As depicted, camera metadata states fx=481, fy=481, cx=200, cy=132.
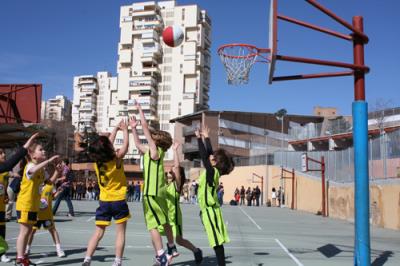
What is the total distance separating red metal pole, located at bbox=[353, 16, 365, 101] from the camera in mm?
7968

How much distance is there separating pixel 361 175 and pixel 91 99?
14636cm

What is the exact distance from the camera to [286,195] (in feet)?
141

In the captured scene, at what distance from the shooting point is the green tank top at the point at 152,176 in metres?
7.41

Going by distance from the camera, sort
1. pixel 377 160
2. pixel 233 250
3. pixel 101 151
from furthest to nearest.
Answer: pixel 377 160
pixel 233 250
pixel 101 151

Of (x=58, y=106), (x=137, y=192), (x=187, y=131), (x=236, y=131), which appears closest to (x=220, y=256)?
(x=137, y=192)

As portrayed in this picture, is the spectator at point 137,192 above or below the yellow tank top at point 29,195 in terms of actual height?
below

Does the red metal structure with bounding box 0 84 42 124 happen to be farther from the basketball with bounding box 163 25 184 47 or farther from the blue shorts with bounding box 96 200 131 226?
the blue shorts with bounding box 96 200 131 226

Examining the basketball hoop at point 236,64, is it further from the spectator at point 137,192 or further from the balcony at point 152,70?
the balcony at point 152,70

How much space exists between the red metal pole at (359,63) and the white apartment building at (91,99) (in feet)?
453

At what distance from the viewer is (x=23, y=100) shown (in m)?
19.8

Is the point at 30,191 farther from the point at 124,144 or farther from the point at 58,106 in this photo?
the point at 58,106

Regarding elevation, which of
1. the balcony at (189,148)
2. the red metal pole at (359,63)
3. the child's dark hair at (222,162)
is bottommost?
the child's dark hair at (222,162)

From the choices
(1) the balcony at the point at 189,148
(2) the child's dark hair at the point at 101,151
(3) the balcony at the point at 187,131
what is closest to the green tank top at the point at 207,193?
(2) the child's dark hair at the point at 101,151

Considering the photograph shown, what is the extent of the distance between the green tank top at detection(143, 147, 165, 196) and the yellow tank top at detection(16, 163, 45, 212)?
1.78 meters
